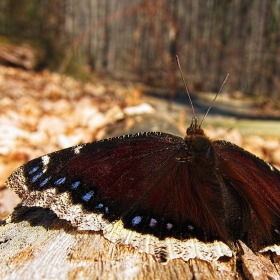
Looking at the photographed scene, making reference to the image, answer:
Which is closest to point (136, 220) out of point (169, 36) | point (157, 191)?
point (157, 191)

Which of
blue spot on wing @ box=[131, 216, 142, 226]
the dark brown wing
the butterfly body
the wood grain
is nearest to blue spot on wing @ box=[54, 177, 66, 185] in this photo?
the butterfly body

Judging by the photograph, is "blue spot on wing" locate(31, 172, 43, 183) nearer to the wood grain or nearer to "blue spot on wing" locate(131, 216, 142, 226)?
the wood grain

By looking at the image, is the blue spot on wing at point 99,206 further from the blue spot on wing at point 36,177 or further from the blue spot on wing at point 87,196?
the blue spot on wing at point 36,177

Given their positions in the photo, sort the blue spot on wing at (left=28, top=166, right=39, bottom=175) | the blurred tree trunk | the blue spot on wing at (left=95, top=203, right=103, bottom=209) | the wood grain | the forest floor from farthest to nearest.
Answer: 1. the blurred tree trunk
2. the forest floor
3. the blue spot on wing at (left=28, top=166, right=39, bottom=175)
4. the blue spot on wing at (left=95, top=203, right=103, bottom=209)
5. the wood grain

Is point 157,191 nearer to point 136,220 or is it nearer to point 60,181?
point 136,220

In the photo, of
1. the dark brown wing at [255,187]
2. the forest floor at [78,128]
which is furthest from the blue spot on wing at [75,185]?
the forest floor at [78,128]

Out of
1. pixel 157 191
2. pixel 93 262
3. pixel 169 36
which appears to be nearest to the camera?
pixel 93 262

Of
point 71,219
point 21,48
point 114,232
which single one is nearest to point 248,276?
point 114,232

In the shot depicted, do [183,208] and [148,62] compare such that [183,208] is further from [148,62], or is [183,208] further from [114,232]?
[148,62]
